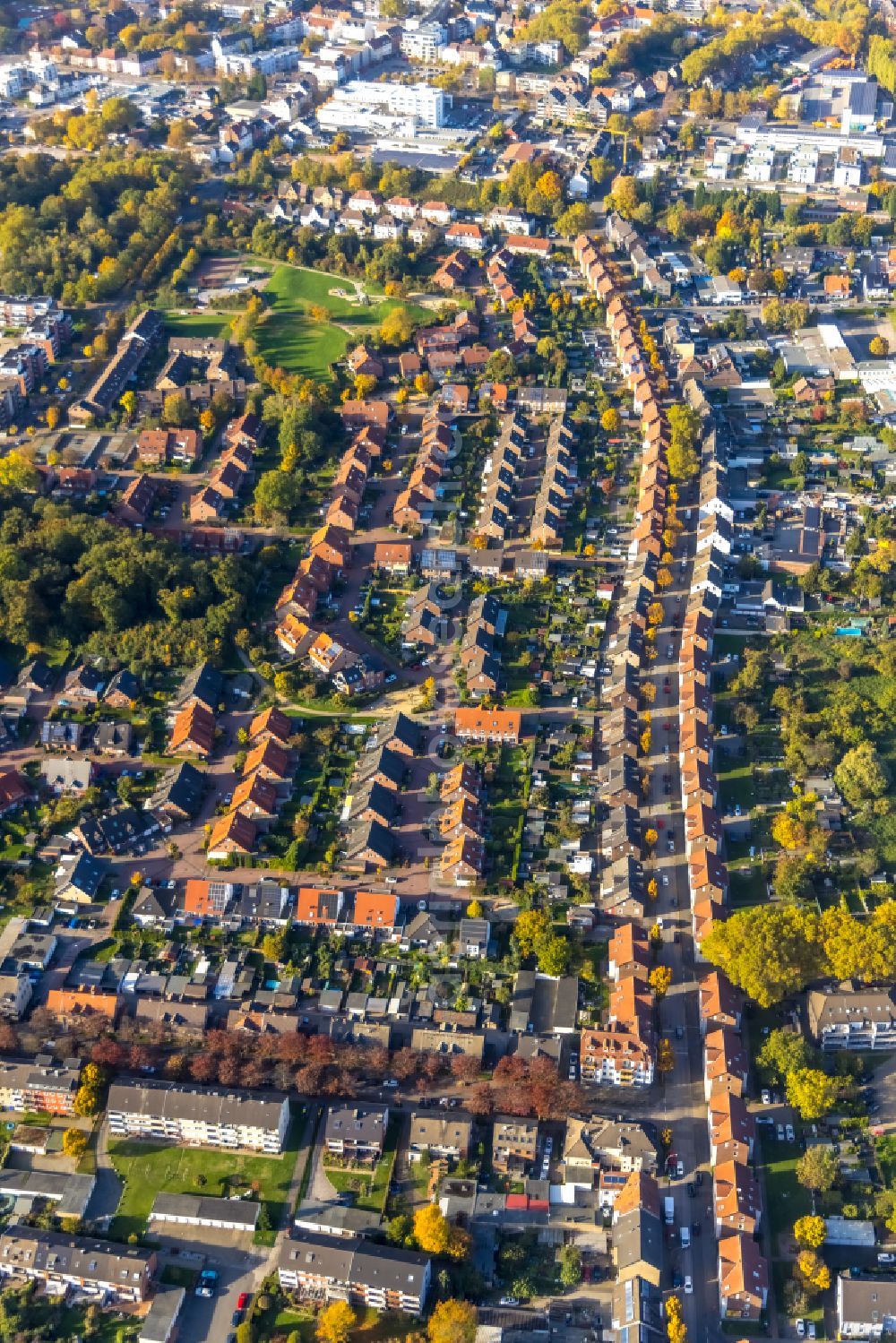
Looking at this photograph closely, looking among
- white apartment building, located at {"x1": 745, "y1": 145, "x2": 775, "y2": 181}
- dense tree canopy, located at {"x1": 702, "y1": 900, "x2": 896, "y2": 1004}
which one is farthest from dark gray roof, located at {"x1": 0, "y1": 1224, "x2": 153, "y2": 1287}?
Answer: white apartment building, located at {"x1": 745, "y1": 145, "x2": 775, "y2": 181}

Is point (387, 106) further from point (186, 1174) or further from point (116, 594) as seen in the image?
point (186, 1174)

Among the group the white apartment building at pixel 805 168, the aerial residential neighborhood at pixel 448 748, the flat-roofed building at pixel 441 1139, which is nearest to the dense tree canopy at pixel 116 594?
the aerial residential neighborhood at pixel 448 748

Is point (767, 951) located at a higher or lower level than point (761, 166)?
lower

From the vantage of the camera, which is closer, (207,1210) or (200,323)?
(207,1210)

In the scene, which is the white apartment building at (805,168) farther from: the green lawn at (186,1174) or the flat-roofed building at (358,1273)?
the flat-roofed building at (358,1273)

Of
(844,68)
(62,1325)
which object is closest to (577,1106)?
(62,1325)

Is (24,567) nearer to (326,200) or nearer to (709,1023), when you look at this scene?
(709,1023)

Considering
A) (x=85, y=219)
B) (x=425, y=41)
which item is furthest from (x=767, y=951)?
(x=425, y=41)
